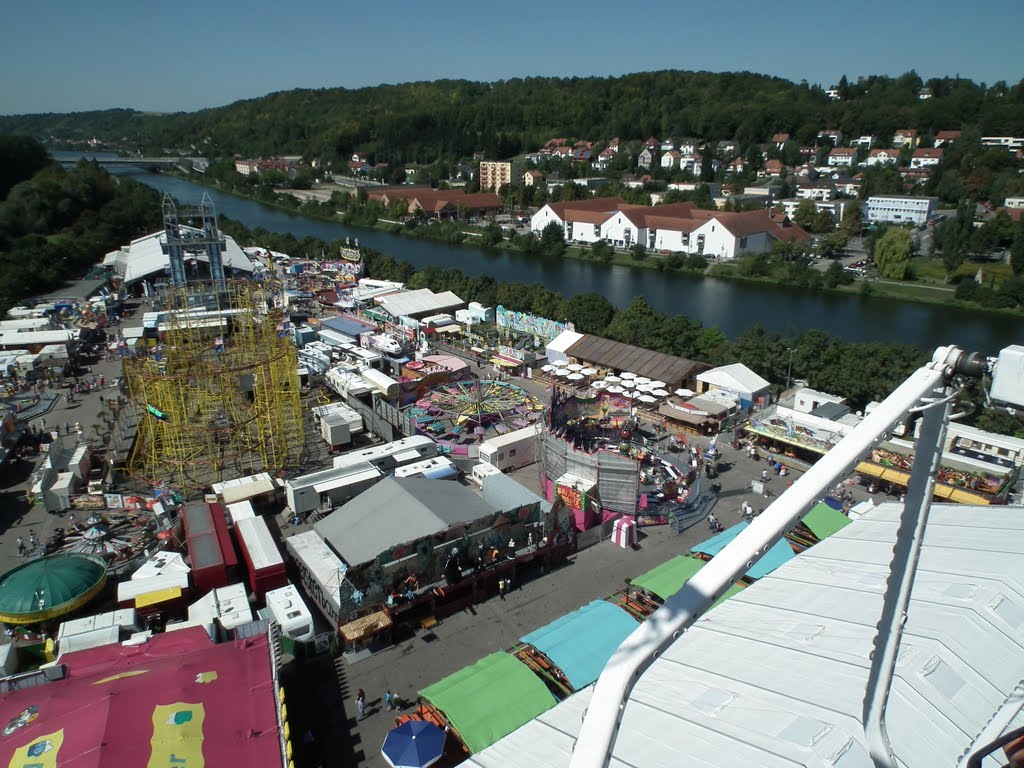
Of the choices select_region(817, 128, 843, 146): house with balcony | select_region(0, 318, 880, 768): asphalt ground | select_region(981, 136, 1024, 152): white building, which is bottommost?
select_region(0, 318, 880, 768): asphalt ground

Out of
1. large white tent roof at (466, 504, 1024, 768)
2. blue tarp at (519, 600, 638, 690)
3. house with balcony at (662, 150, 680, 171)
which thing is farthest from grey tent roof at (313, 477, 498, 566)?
house with balcony at (662, 150, 680, 171)

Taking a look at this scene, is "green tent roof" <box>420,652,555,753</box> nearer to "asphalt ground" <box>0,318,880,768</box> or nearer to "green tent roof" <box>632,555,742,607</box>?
"asphalt ground" <box>0,318,880,768</box>

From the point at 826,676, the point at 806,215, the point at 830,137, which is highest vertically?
the point at 830,137

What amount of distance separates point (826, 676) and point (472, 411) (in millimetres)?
10477

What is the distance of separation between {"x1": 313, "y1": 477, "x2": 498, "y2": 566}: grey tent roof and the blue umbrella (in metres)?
2.83

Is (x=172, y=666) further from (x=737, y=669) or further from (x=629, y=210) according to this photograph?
(x=629, y=210)

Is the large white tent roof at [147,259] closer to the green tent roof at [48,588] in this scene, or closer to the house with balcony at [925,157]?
the green tent roof at [48,588]

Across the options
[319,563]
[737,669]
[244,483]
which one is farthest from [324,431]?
[737,669]

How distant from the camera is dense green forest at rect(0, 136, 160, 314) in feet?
A: 93.2

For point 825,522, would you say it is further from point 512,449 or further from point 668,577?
point 512,449

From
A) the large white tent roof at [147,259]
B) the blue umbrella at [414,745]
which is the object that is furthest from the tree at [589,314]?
the blue umbrella at [414,745]

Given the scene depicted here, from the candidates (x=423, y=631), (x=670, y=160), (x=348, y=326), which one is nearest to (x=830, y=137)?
(x=670, y=160)

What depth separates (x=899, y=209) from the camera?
42562mm

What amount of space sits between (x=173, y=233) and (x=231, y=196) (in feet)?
184
